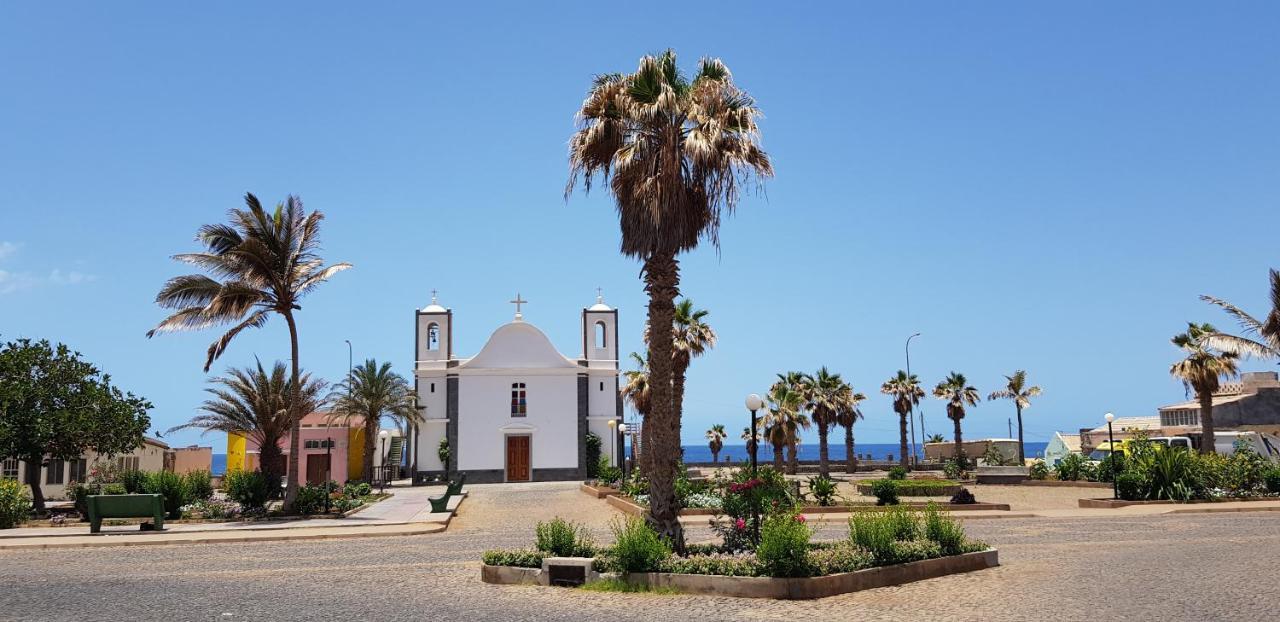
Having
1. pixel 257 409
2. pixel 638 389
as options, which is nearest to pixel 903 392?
pixel 638 389

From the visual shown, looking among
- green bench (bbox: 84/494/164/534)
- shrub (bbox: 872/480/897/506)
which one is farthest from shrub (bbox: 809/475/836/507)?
green bench (bbox: 84/494/164/534)

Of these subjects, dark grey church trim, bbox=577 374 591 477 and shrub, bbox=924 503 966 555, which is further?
dark grey church trim, bbox=577 374 591 477

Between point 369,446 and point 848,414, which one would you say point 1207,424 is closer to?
point 848,414

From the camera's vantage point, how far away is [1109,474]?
33.7 m

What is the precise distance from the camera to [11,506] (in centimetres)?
2208

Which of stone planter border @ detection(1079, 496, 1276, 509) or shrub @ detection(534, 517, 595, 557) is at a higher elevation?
shrub @ detection(534, 517, 595, 557)

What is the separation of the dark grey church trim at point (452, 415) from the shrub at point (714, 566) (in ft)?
128

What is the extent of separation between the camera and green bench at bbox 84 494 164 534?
20.1m

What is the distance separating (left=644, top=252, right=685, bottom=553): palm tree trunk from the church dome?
1449 inches

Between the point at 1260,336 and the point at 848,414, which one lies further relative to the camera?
the point at 848,414

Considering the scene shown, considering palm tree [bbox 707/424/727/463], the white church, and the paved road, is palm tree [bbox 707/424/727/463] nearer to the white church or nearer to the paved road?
the white church

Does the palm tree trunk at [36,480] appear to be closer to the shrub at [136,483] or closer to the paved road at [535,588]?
the shrub at [136,483]

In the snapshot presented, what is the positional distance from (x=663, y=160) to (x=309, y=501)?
15.3 meters

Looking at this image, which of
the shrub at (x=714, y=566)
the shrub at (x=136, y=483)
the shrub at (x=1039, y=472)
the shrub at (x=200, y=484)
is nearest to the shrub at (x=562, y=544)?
the shrub at (x=714, y=566)
